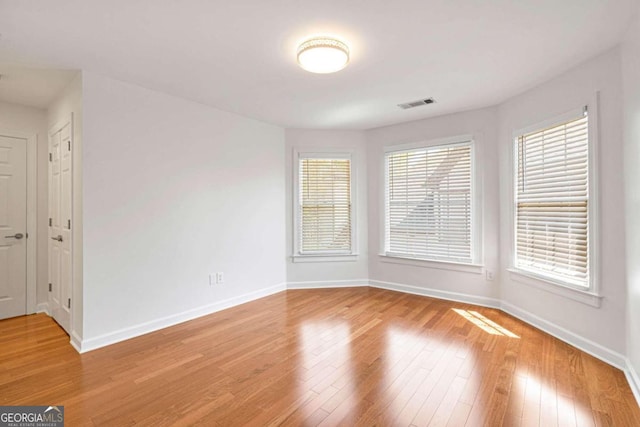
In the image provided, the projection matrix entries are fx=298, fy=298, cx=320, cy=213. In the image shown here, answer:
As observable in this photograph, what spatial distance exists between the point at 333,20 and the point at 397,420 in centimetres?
260

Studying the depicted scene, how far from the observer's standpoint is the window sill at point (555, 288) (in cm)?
259

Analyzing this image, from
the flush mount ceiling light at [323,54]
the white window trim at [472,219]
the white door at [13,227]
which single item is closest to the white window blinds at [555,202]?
the white window trim at [472,219]

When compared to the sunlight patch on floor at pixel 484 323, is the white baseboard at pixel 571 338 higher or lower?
higher

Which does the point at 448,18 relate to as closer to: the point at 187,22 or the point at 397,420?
the point at 187,22

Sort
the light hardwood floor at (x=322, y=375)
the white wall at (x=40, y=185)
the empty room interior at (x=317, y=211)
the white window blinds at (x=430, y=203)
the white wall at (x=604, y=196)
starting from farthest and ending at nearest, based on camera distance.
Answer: the white window blinds at (x=430, y=203) < the white wall at (x=40, y=185) < the white wall at (x=604, y=196) < the empty room interior at (x=317, y=211) < the light hardwood floor at (x=322, y=375)

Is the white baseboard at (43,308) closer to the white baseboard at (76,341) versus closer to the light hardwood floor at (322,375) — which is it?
the light hardwood floor at (322,375)

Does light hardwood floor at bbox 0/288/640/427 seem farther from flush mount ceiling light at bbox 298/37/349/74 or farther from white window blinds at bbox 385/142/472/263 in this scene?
flush mount ceiling light at bbox 298/37/349/74

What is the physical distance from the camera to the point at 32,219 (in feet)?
12.2

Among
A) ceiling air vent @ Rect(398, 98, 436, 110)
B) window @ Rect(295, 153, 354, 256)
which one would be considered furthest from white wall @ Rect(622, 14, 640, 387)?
window @ Rect(295, 153, 354, 256)

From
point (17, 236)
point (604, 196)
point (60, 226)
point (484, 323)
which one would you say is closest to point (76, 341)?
point (60, 226)

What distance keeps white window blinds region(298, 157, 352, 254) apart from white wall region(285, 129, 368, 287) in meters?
0.16

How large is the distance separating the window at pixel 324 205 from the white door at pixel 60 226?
2812 mm

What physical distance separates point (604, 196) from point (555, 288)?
3.27 ft

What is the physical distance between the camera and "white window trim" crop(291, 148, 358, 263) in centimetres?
477
